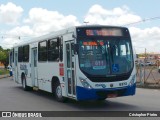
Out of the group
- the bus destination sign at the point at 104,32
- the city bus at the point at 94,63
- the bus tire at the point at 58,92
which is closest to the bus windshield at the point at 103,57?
the city bus at the point at 94,63

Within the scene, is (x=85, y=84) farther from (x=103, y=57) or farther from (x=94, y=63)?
(x=103, y=57)

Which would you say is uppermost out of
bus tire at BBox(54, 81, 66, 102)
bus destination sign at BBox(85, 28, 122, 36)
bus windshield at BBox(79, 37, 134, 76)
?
bus destination sign at BBox(85, 28, 122, 36)

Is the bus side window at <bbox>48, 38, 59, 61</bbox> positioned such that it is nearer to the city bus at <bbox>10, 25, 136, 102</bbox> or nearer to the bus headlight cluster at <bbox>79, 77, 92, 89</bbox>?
the city bus at <bbox>10, 25, 136, 102</bbox>

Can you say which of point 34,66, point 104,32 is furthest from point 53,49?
point 34,66

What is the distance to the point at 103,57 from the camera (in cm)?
1295

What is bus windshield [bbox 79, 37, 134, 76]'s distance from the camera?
42.0 ft

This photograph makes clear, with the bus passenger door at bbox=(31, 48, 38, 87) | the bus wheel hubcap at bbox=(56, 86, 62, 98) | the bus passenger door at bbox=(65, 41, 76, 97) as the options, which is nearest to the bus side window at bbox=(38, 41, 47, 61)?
the bus passenger door at bbox=(31, 48, 38, 87)

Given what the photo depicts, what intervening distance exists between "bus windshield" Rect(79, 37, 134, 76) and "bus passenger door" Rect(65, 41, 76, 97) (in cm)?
59

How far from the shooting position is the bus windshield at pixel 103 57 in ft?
42.0

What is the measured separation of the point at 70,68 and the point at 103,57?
1397 millimetres

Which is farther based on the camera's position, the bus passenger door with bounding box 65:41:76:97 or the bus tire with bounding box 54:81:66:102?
the bus tire with bounding box 54:81:66:102

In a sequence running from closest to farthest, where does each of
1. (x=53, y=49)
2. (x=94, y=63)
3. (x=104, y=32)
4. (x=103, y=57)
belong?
(x=94, y=63) < (x=103, y=57) < (x=104, y=32) < (x=53, y=49)

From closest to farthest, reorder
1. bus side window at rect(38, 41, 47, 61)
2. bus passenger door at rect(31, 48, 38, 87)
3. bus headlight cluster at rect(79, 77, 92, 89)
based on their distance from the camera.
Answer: bus headlight cluster at rect(79, 77, 92, 89) < bus side window at rect(38, 41, 47, 61) < bus passenger door at rect(31, 48, 38, 87)

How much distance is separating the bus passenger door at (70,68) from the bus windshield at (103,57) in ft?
1.95
